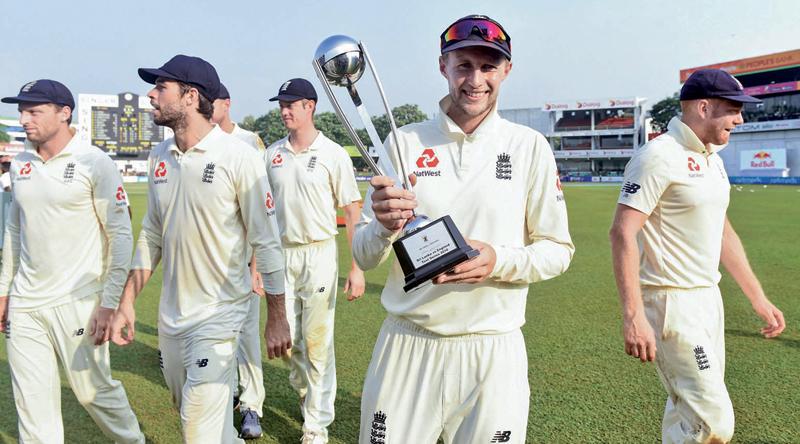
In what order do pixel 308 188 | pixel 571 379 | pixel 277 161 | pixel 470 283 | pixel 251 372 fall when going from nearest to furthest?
pixel 470 283 → pixel 251 372 → pixel 308 188 → pixel 277 161 → pixel 571 379

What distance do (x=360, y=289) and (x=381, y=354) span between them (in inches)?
88.8

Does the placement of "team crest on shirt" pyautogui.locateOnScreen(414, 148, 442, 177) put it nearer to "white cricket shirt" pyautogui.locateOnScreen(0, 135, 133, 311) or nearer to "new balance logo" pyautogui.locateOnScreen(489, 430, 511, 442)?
"new balance logo" pyautogui.locateOnScreen(489, 430, 511, 442)

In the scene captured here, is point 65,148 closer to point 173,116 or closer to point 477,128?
point 173,116

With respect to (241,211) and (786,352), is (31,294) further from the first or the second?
(786,352)

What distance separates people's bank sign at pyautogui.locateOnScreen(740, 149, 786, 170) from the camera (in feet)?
186

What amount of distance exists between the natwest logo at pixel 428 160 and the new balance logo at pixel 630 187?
1539mm

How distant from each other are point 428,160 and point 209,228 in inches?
57.3

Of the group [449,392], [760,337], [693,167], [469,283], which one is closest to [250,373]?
[449,392]

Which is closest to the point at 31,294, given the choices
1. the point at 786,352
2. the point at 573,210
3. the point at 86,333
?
the point at 86,333

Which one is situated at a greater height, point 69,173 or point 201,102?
point 201,102

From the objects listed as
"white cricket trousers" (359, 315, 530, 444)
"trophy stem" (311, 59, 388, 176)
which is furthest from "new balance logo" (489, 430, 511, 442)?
"trophy stem" (311, 59, 388, 176)

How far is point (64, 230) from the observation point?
370cm

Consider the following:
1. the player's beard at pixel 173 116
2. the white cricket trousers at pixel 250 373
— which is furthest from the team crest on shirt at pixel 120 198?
the white cricket trousers at pixel 250 373

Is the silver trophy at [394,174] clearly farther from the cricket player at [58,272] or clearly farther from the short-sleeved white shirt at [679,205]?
the cricket player at [58,272]
